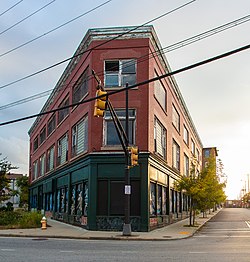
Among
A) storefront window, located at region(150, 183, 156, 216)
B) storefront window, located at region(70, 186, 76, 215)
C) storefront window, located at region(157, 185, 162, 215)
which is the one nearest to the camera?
storefront window, located at region(150, 183, 156, 216)

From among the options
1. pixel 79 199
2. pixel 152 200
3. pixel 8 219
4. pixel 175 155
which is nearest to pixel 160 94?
pixel 152 200

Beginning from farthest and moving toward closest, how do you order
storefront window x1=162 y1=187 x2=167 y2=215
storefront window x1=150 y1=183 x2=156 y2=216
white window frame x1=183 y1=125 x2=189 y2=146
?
white window frame x1=183 y1=125 x2=189 y2=146 < storefront window x1=162 y1=187 x2=167 y2=215 < storefront window x1=150 y1=183 x2=156 y2=216

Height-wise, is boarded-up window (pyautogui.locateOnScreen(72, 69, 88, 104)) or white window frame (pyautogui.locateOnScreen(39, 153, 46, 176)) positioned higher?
boarded-up window (pyautogui.locateOnScreen(72, 69, 88, 104))

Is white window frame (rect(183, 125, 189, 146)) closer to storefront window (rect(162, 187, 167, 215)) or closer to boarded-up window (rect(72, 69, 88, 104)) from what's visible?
storefront window (rect(162, 187, 167, 215))

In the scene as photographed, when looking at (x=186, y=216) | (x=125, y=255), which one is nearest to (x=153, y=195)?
(x=125, y=255)

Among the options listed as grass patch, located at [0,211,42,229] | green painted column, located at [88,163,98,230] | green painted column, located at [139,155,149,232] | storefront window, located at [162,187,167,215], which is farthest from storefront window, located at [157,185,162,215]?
grass patch, located at [0,211,42,229]

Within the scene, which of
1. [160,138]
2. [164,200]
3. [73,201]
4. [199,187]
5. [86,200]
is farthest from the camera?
[164,200]

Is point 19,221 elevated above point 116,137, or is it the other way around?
point 116,137

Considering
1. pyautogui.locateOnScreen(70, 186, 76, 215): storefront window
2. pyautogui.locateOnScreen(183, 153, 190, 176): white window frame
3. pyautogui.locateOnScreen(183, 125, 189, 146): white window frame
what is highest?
pyautogui.locateOnScreen(183, 125, 189, 146): white window frame

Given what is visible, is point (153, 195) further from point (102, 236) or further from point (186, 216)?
point (186, 216)

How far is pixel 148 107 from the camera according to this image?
28156 millimetres

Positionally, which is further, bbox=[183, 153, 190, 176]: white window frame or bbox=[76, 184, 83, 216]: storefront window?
bbox=[183, 153, 190, 176]: white window frame

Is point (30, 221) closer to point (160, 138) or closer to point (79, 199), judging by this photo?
point (79, 199)

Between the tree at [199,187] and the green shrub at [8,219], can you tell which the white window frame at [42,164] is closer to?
the green shrub at [8,219]
